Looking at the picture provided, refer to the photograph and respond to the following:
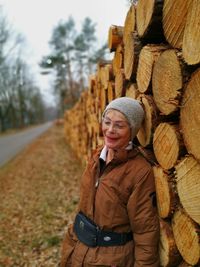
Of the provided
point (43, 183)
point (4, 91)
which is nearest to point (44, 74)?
point (4, 91)

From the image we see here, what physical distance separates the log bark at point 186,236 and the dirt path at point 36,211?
7.73 feet

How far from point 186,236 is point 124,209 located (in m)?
0.43

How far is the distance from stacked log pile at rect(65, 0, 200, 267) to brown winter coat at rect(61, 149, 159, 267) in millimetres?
117

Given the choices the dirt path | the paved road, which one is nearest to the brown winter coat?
the dirt path

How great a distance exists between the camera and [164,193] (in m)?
2.36

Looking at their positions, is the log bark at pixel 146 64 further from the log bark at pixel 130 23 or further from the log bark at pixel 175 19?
the log bark at pixel 130 23

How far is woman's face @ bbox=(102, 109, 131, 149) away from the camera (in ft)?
7.80

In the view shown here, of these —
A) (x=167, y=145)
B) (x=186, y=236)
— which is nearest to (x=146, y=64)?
(x=167, y=145)

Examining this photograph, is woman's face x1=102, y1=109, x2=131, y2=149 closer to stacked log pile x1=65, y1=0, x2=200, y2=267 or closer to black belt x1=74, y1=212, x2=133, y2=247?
stacked log pile x1=65, y1=0, x2=200, y2=267

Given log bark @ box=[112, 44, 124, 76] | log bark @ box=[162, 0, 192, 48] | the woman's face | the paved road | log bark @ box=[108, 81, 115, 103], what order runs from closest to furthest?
log bark @ box=[162, 0, 192, 48], the woman's face, log bark @ box=[112, 44, 124, 76], log bark @ box=[108, 81, 115, 103], the paved road

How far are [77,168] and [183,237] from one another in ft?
27.9

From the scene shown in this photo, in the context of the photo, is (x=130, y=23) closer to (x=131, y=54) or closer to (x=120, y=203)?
(x=131, y=54)

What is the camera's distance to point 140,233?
7.56ft

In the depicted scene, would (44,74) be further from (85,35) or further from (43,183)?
(43,183)
